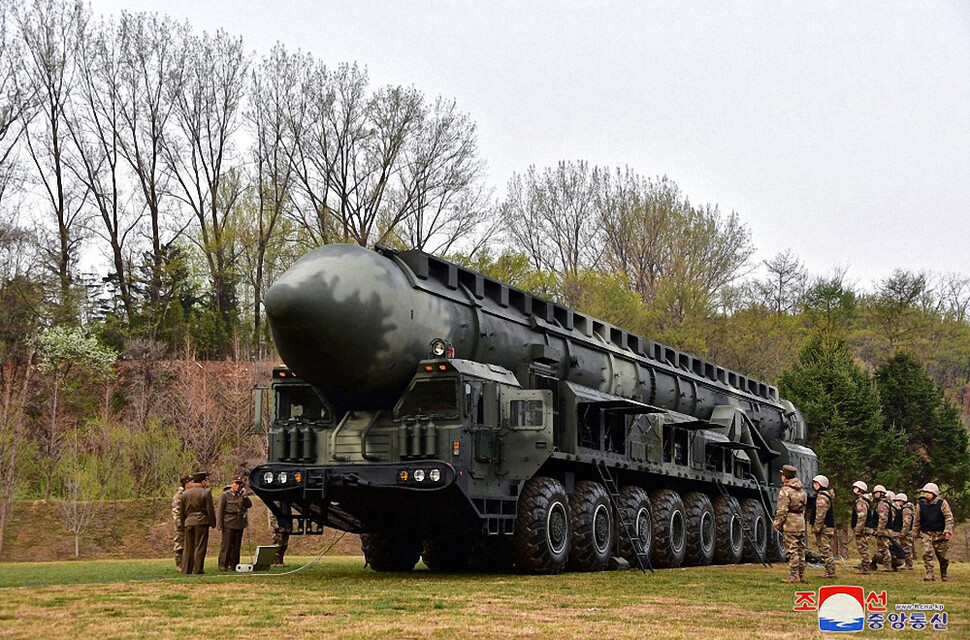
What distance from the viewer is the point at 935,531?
16938 millimetres

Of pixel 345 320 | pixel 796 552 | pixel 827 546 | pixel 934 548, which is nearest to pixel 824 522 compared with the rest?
pixel 827 546

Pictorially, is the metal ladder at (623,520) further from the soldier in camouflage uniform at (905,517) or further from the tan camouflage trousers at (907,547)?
the tan camouflage trousers at (907,547)

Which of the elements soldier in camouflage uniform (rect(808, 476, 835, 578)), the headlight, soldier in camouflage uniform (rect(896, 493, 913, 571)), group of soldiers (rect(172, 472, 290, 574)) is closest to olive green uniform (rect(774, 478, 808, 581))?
soldier in camouflage uniform (rect(808, 476, 835, 578))

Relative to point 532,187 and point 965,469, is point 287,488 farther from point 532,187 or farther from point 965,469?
point 532,187

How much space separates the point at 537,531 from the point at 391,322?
3.19 meters

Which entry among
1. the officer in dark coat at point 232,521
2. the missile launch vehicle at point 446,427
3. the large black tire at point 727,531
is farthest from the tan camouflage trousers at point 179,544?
the large black tire at point 727,531

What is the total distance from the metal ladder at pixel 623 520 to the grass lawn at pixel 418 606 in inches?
45.8

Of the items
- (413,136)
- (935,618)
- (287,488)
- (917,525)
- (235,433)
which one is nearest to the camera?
(935,618)

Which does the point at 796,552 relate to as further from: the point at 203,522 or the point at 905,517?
the point at 203,522

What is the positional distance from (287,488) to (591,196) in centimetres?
3644

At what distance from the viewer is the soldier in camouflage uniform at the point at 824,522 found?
52.7 feet

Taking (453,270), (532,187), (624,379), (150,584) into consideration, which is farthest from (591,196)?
(150,584)

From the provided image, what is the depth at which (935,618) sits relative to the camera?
10125 mm

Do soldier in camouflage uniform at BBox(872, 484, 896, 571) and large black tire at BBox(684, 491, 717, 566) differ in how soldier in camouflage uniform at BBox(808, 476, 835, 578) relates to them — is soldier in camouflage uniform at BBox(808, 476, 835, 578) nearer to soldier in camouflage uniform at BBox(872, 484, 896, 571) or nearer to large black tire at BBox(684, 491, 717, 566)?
large black tire at BBox(684, 491, 717, 566)
